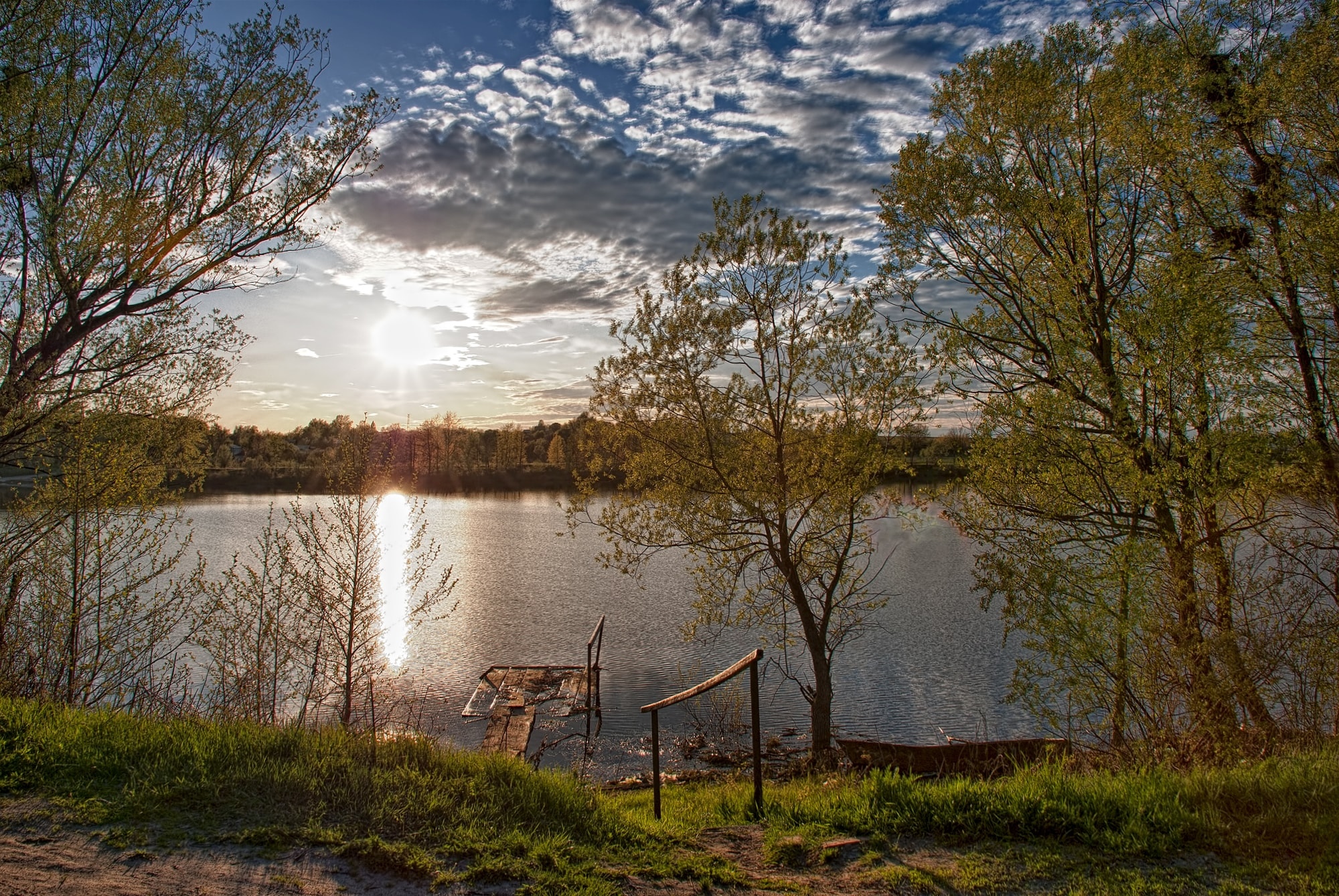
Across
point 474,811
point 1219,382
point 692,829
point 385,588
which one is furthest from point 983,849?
point 385,588

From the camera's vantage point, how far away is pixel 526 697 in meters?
17.7

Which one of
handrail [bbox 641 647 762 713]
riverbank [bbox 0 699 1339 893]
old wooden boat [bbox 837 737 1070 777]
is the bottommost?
old wooden boat [bbox 837 737 1070 777]

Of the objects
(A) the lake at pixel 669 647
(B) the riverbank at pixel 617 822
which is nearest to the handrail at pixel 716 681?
(B) the riverbank at pixel 617 822

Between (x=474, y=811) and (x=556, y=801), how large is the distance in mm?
756

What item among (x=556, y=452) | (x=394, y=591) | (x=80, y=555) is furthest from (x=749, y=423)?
(x=556, y=452)

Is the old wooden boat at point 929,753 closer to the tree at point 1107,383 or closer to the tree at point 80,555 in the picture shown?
the tree at point 1107,383

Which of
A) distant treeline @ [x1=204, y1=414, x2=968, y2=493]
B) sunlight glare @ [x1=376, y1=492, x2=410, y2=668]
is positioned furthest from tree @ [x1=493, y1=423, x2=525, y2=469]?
sunlight glare @ [x1=376, y1=492, x2=410, y2=668]

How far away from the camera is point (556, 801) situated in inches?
240

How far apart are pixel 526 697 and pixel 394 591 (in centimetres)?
1713

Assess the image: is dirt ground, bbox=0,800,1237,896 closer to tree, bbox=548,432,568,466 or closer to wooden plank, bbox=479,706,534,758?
wooden plank, bbox=479,706,534,758

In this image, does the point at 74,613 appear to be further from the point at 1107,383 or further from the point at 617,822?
the point at 1107,383

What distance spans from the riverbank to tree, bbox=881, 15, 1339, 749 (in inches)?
161

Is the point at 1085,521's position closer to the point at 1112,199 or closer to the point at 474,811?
the point at 1112,199

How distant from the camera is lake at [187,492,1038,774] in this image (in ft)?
54.1
